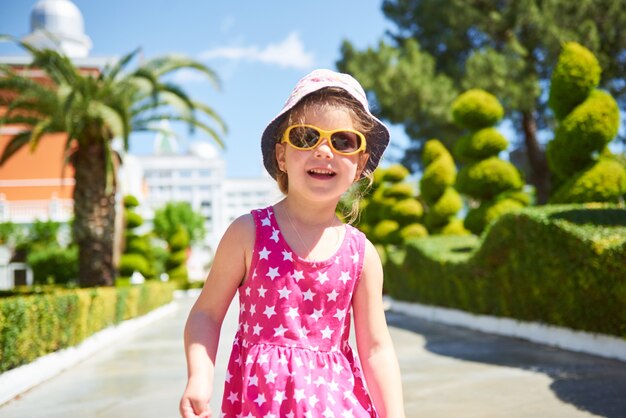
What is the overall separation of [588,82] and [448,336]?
17.1 feet

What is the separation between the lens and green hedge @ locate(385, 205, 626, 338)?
8.70 metres

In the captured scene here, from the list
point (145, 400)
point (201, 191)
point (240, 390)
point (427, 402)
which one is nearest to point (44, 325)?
point (145, 400)

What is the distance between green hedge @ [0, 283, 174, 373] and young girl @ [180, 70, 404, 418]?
6.02 m

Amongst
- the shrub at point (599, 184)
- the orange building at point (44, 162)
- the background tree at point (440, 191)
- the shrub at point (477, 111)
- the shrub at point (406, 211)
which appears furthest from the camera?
the orange building at point (44, 162)

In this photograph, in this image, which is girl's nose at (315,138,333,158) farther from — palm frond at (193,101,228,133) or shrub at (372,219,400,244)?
shrub at (372,219,400,244)

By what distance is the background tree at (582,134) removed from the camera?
41.1 feet

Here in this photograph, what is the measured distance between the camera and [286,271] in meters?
2.18

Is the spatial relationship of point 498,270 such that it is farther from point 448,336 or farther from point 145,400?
point 145,400

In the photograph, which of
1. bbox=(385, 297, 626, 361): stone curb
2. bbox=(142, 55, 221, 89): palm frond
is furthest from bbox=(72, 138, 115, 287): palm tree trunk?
bbox=(385, 297, 626, 361): stone curb

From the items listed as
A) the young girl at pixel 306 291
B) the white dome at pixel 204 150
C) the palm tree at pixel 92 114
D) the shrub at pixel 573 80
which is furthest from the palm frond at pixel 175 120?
the white dome at pixel 204 150

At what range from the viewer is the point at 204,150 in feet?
392

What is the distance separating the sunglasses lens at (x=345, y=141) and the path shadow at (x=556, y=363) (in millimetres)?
4340

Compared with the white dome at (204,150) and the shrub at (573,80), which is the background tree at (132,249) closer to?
the shrub at (573,80)

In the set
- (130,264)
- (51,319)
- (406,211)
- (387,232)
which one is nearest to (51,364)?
(51,319)
